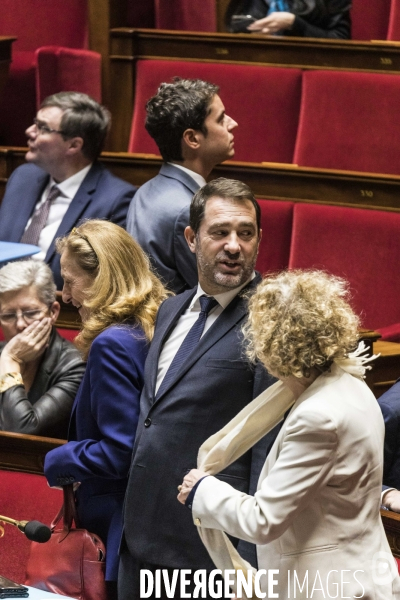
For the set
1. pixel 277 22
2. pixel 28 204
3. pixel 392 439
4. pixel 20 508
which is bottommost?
pixel 20 508

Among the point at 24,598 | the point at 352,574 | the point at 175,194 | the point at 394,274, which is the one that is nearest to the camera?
the point at 352,574

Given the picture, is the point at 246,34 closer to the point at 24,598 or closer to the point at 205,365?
A: the point at 205,365

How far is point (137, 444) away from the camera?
118 cm

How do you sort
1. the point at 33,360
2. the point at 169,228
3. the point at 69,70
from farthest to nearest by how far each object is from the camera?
the point at 69,70
the point at 33,360
the point at 169,228

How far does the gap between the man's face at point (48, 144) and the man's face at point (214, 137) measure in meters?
0.61

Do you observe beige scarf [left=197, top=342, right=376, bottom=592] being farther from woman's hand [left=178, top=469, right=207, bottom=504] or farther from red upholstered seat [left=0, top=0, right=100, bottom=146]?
red upholstered seat [left=0, top=0, right=100, bottom=146]

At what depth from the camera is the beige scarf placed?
1.01 meters

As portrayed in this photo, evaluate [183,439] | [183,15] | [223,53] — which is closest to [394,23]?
[223,53]

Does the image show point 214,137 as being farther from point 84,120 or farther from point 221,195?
point 84,120

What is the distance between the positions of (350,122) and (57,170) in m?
0.67

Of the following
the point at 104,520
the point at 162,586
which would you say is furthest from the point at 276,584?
the point at 104,520

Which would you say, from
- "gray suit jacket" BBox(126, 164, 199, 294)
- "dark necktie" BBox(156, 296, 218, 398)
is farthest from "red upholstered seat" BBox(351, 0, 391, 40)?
"dark necktie" BBox(156, 296, 218, 398)

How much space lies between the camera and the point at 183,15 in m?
2.88

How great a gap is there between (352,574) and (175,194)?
814mm
